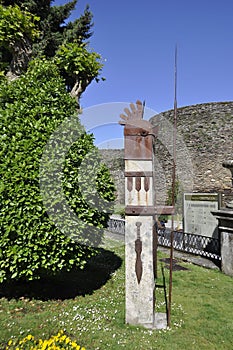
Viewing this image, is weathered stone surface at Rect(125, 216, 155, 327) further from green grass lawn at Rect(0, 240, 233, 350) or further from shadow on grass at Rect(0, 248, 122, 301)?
shadow on grass at Rect(0, 248, 122, 301)

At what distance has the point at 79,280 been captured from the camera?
611 centimetres

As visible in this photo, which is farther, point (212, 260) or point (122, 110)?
point (212, 260)

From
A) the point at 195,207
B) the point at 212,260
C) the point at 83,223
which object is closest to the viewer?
the point at 83,223

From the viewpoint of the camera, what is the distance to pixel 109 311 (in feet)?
14.7

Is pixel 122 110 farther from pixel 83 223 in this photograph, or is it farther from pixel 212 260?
pixel 212 260

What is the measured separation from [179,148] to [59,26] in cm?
1246

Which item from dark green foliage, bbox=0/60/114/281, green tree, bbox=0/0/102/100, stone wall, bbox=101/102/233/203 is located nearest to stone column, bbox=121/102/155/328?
dark green foliage, bbox=0/60/114/281

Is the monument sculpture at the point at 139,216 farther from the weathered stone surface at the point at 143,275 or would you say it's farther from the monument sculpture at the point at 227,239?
the monument sculpture at the point at 227,239

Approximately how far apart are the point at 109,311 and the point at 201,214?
6.11 metres

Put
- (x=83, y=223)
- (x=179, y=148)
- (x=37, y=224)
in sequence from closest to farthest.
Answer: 1. (x=37, y=224)
2. (x=83, y=223)
3. (x=179, y=148)

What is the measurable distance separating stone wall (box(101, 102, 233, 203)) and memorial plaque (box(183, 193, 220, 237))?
945 cm

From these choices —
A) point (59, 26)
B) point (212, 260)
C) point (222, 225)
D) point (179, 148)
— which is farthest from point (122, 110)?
point (179, 148)

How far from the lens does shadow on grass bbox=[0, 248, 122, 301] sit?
531 cm

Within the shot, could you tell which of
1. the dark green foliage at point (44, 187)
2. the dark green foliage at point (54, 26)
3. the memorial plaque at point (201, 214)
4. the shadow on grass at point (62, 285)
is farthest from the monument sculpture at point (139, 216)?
the dark green foliage at point (54, 26)
